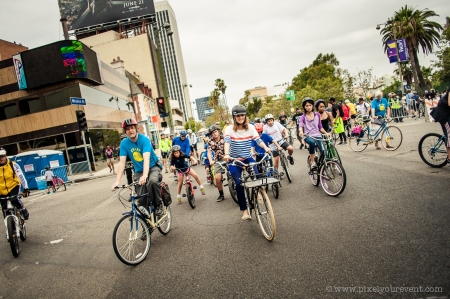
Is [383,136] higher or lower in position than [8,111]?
lower

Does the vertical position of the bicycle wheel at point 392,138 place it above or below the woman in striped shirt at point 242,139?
below

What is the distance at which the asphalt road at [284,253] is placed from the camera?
9.65ft

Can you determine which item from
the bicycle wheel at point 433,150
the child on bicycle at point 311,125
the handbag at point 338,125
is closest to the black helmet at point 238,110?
the child on bicycle at point 311,125

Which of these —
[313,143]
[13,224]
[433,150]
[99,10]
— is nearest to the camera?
[13,224]

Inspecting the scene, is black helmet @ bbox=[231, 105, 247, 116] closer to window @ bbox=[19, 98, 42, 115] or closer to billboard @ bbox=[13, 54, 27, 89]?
window @ bbox=[19, 98, 42, 115]

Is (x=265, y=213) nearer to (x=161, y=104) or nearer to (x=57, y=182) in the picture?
(x=57, y=182)

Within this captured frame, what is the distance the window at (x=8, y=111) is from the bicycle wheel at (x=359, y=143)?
28.3 metres

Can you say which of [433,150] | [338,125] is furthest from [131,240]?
[338,125]

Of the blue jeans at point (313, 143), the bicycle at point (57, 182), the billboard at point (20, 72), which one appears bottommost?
the bicycle at point (57, 182)

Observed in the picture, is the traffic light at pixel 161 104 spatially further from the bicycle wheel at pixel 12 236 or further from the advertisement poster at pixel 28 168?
the bicycle wheel at pixel 12 236

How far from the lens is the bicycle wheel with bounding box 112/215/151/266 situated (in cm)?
398

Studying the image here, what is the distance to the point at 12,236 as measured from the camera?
17.3 feet

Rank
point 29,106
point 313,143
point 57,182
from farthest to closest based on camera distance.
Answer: point 29,106 → point 57,182 → point 313,143

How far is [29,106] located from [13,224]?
2486 cm
